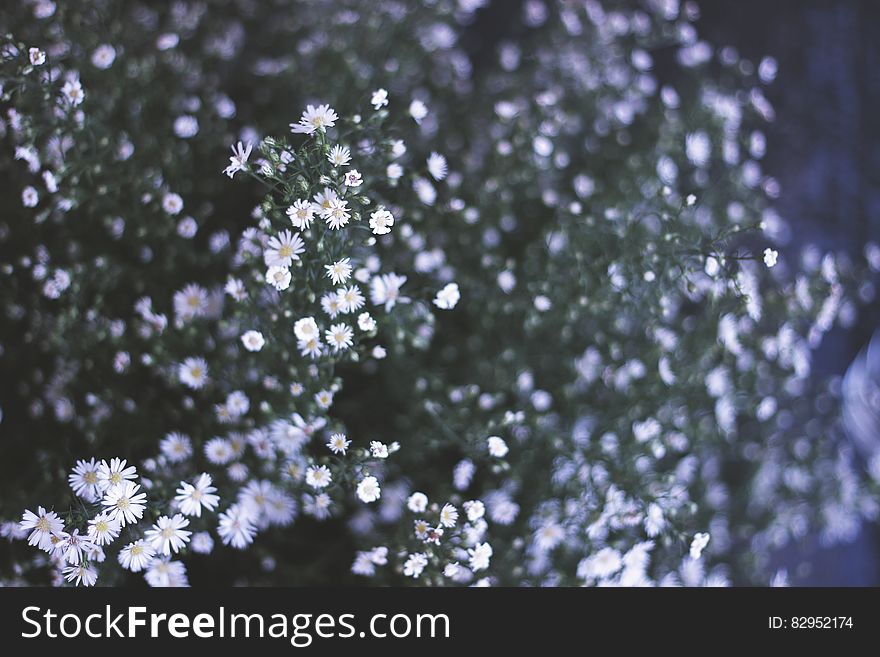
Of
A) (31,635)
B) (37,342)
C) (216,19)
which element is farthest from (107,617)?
(216,19)

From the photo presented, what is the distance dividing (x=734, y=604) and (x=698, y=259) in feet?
0.98

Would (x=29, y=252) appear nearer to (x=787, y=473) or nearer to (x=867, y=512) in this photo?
(x=787, y=473)

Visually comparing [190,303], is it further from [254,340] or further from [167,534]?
[167,534]

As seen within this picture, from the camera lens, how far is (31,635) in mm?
553

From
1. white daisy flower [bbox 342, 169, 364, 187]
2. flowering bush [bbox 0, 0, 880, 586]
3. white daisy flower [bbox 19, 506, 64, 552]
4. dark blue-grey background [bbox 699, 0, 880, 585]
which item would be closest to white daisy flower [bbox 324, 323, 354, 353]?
flowering bush [bbox 0, 0, 880, 586]

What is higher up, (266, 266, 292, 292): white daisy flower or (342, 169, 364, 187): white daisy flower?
(342, 169, 364, 187): white daisy flower

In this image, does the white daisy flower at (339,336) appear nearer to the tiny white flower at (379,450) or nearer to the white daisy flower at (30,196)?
the tiny white flower at (379,450)

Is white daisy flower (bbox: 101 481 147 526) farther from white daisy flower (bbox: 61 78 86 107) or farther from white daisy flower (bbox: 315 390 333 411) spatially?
white daisy flower (bbox: 61 78 86 107)

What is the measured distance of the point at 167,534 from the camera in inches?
20.4

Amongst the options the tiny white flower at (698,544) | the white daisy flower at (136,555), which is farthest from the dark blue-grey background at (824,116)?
the white daisy flower at (136,555)

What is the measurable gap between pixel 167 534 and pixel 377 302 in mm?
238

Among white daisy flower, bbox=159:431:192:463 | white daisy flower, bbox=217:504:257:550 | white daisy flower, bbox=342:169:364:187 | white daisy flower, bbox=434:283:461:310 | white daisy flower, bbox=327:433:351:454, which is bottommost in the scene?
white daisy flower, bbox=217:504:257:550

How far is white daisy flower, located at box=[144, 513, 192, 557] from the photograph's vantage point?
1.69 ft

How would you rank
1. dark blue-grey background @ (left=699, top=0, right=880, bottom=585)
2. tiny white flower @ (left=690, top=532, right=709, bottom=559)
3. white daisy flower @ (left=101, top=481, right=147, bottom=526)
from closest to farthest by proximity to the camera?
white daisy flower @ (left=101, top=481, right=147, bottom=526) → tiny white flower @ (left=690, top=532, right=709, bottom=559) → dark blue-grey background @ (left=699, top=0, right=880, bottom=585)
